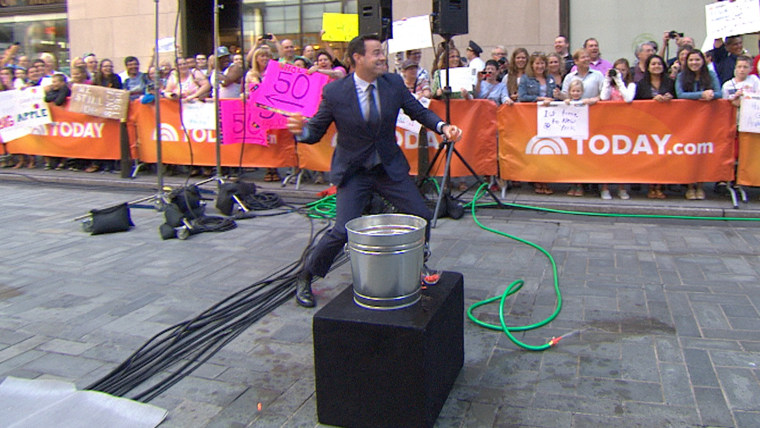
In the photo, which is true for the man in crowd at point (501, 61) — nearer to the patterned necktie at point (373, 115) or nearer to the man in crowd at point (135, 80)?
the patterned necktie at point (373, 115)

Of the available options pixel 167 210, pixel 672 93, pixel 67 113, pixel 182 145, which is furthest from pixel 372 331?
pixel 67 113

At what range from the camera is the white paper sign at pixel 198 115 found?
34.1 ft

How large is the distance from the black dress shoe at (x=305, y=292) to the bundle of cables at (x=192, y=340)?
173mm

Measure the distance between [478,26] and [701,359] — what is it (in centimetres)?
1016

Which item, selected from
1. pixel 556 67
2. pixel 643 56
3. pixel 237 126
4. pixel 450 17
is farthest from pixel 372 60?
pixel 237 126

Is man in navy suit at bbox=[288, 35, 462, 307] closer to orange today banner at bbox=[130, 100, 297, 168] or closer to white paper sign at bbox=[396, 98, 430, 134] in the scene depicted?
white paper sign at bbox=[396, 98, 430, 134]

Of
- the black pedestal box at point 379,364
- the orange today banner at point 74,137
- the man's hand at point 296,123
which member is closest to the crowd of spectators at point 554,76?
the orange today banner at point 74,137

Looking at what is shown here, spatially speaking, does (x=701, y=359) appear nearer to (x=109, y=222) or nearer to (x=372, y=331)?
(x=372, y=331)

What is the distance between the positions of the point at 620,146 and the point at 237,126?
218 inches

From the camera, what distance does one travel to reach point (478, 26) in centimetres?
1300

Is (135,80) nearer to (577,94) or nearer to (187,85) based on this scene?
(187,85)

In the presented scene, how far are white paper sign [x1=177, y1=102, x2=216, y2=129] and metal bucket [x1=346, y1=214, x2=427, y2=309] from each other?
7.65m

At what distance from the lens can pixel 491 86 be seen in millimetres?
9156

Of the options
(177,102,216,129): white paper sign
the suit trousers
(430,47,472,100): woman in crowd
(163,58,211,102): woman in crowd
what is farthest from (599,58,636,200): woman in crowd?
(163,58,211,102): woman in crowd
